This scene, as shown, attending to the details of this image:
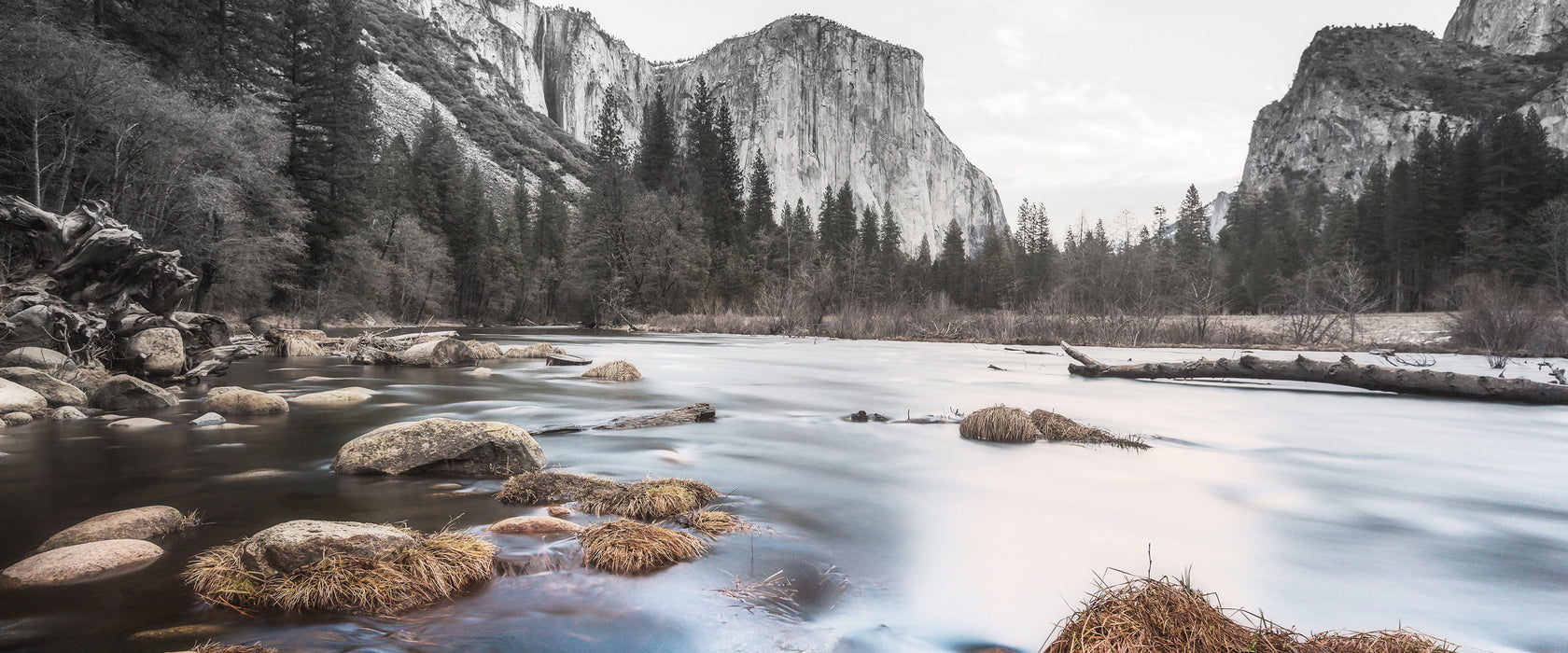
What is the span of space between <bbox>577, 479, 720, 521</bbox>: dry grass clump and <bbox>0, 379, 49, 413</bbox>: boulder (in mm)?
7832

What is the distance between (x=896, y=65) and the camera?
13800 cm

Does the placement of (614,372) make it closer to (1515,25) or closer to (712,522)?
(712,522)

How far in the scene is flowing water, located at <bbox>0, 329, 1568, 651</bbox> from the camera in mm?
3006

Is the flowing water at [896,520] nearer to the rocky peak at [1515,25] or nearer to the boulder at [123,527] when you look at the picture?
the boulder at [123,527]

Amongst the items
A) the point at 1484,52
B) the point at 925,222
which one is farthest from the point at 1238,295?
the point at 1484,52

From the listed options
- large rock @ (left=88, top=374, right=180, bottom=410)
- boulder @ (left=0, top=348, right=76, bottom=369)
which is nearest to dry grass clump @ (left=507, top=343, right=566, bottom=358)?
Answer: boulder @ (left=0, top=348, right=76, bottom=369)

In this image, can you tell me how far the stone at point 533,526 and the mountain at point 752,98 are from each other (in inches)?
4275

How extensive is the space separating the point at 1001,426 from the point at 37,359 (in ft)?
44.1

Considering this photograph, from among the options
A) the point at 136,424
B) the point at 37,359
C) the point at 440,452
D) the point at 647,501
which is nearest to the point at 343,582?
the point at 647,501

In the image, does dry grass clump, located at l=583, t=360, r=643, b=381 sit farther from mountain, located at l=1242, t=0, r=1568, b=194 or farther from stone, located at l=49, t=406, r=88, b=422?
mountain, located at l=1242, t=0, r=1568, b=194

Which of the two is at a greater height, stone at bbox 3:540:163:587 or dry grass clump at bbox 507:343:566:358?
dry grass clump at bbox 507:343:566:358

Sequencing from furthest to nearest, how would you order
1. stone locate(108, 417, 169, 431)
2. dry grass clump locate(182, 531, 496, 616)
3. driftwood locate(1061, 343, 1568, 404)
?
driftwood locate(1061, 343, 1568, 404)
stone locate(108, 417, 169, 431)
dry grass clump locate(182, 531, 496, 616)

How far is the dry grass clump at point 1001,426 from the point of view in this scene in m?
7.80

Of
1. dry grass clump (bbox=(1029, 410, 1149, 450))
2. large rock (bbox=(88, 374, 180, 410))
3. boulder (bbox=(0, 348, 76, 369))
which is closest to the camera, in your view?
dry grass clump (bbox=(1029, 410, 1149, 450))
